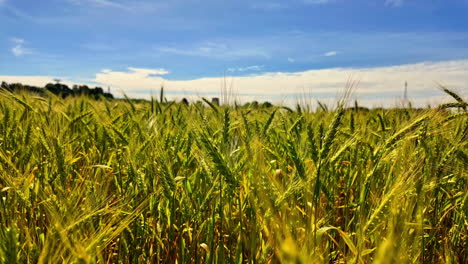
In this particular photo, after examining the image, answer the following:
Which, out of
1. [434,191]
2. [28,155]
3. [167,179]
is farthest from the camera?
[28,155]

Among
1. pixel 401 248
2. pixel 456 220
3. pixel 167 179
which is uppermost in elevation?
pixel 167 179

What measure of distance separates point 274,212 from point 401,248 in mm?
352

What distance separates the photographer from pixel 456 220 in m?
1.50

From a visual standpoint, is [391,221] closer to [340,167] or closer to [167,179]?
[167,179]

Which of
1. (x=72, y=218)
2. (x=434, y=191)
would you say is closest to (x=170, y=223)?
(x=72, y=218)

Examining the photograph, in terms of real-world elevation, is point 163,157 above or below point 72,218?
above

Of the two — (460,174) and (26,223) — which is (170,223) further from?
(460,174)

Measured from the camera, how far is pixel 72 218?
A: 93cm

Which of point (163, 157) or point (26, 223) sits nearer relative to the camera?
point (163, 157)

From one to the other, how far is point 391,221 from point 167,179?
28.1 inches

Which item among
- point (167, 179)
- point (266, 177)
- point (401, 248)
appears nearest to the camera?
point (401, 248)

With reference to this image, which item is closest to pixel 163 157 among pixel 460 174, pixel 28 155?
pixel 28 155

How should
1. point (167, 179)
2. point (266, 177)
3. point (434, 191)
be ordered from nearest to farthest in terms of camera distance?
1. point (266, 177)
2. point (167, 179)
3. point (434, 191)

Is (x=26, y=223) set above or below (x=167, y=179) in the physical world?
below
